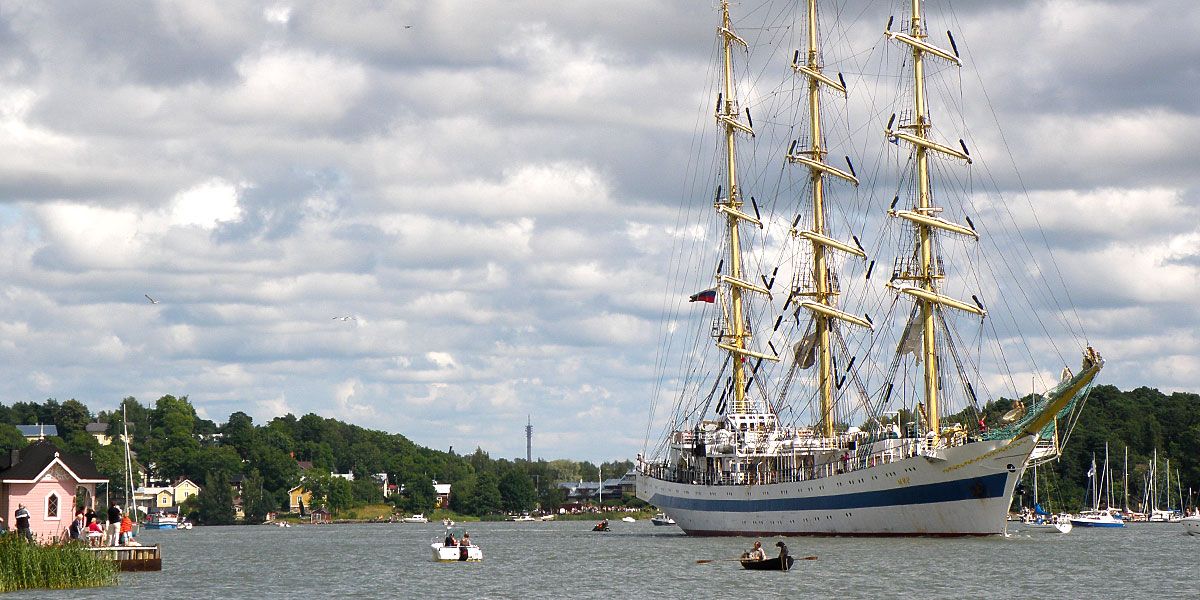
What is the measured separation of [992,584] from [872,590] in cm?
653

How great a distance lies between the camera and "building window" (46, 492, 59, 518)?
3270 inches

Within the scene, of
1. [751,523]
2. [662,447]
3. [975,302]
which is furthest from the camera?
[662,447]

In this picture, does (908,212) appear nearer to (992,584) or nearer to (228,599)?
(992,584)

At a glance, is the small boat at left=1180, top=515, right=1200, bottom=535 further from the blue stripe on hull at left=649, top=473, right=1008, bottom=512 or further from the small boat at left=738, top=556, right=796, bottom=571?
the small boat at left=738, top=556, right=796, bottom=571

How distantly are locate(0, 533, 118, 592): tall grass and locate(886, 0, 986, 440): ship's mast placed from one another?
6557 cm

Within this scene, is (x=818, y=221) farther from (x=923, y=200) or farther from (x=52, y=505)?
(x=52, y=505)

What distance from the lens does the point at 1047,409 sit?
349ft

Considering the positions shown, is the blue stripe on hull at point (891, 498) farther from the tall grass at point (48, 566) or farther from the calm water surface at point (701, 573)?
the tall grass at point (48, 566)

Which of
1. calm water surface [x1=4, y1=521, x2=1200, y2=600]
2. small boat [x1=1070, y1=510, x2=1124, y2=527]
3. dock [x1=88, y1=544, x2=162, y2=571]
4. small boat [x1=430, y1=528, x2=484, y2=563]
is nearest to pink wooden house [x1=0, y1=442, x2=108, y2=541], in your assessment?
dock [x1=88, y1=544, x2=162, y2=571]

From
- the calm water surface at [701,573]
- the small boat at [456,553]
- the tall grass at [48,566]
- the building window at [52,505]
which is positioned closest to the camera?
the tall grass at [48,566]

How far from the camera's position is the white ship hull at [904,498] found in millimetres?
109250

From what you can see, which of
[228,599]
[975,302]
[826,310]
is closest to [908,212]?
[975,302]

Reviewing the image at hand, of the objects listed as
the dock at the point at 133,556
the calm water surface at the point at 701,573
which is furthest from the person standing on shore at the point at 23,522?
the dock at the point at 133,556

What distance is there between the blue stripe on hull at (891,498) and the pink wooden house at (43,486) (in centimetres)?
5408
